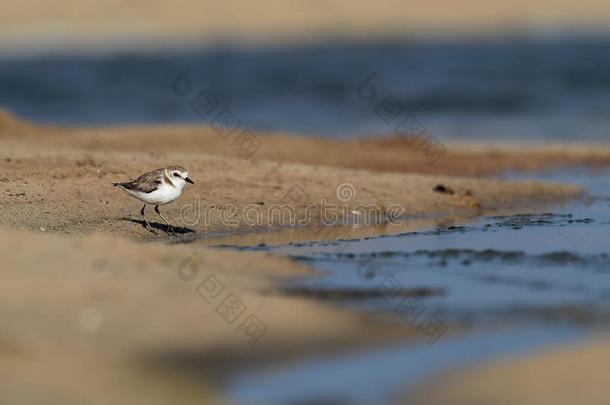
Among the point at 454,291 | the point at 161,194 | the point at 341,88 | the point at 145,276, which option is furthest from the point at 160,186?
the point at 341,88

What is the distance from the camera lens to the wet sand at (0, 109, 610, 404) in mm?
7449

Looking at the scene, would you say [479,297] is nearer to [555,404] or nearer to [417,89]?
[555,404]

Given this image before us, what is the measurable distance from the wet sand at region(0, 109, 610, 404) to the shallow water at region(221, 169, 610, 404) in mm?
317

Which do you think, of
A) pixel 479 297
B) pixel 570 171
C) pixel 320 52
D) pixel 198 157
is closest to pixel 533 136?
pixel 570 171

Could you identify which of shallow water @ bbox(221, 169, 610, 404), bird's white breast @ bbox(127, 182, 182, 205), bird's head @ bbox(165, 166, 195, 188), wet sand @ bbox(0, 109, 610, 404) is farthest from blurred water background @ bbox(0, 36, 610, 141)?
bird's white breast @ bbox(127, 182, 182, 205)

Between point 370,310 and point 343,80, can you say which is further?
point 343,80

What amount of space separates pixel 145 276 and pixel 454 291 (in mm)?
2326

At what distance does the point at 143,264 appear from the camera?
9586 millimetres

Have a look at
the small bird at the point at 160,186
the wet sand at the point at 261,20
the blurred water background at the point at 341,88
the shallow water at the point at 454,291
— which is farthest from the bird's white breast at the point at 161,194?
the wet sand at the point at 261,20

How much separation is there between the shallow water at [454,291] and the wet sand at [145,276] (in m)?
0.32

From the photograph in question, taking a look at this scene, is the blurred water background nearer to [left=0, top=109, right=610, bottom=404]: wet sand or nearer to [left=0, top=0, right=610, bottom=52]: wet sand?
[left=0, top=0, right=610, bottom=52]: wet sand

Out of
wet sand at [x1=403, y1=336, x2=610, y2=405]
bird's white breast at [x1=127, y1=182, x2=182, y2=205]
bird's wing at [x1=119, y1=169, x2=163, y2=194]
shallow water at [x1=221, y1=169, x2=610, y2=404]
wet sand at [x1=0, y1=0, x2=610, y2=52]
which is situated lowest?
wet sand at [x1=403, y1=336, x2=610, y2=405]

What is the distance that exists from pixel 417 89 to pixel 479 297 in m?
21.0

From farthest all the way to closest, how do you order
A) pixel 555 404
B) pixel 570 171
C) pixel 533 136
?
pixel 533 136 → pixel 570 171 → pixel 555 404
